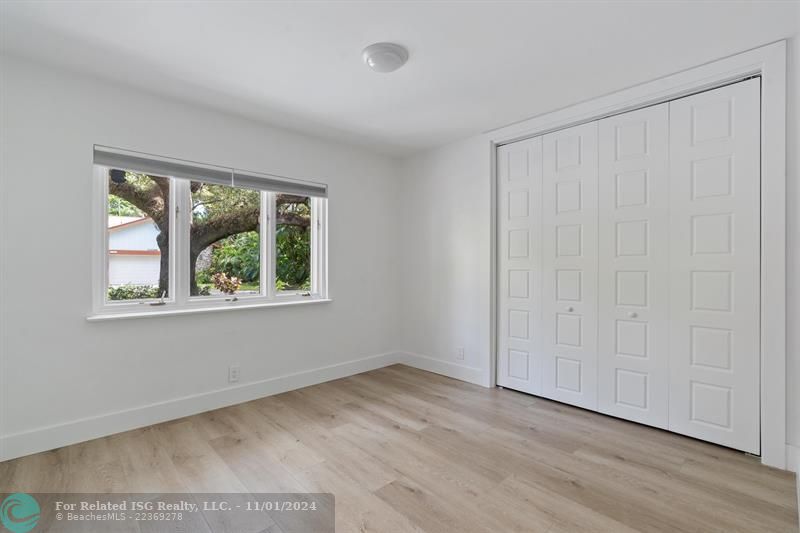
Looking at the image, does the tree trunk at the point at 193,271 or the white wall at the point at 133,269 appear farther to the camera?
the tree trunk at the point at 193,271

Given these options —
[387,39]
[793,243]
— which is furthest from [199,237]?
[793,243]

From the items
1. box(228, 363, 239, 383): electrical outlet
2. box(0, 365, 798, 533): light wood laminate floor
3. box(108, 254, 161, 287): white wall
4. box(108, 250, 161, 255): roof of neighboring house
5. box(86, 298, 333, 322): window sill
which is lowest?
box(0, 365, 798, 533): light wood laminate floor

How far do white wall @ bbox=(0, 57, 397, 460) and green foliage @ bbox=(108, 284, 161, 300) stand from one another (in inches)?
8.1

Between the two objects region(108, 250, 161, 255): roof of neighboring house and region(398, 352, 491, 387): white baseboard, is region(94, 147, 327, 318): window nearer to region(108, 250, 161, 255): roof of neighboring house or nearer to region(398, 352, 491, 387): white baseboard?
region(108, 250, 161, 255): roof of neighboring house

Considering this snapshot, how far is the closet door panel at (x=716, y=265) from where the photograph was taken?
2.36 metres

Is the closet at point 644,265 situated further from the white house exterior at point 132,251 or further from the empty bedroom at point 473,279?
the white house exterior at point 132,251

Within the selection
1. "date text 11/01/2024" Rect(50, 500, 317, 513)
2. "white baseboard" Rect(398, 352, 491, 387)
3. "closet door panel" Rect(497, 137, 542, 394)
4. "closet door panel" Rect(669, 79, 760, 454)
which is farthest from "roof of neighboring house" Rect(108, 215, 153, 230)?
"closet door panel" Rect(669, 79, 760, 454)

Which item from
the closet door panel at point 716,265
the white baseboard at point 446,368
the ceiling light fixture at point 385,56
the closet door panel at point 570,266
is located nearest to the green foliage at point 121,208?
the ceiling light fixture at point 385,56

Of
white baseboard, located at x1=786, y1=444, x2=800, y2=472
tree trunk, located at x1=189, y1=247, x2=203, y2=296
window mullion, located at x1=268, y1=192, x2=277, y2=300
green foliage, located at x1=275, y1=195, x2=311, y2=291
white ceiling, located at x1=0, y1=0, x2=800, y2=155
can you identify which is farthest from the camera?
green foliage, located at x1=275, y1=195, x2=311, y2=291

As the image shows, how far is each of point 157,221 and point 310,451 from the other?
2160 mm

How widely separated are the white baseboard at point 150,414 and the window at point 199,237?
73 cm

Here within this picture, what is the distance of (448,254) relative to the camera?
4137mm

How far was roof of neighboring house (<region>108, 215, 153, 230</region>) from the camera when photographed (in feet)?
9.14

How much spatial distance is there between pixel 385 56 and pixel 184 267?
2.29 metres
